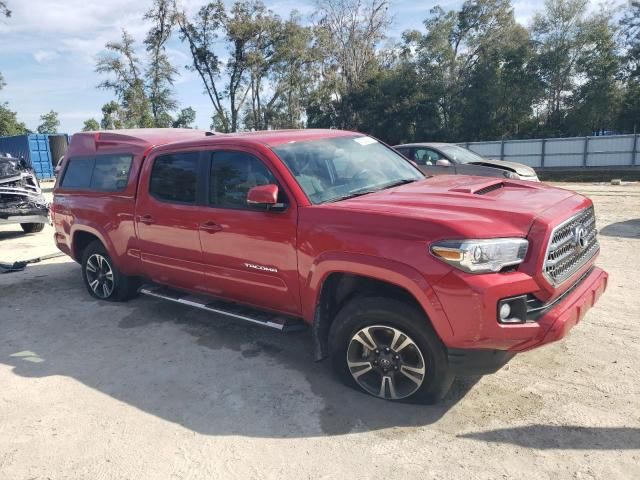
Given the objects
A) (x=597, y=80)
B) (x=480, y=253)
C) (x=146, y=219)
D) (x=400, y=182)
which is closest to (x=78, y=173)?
(x=146, y=219)

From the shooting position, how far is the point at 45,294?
6508 millimetres

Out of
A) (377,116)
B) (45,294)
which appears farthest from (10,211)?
(377,116)

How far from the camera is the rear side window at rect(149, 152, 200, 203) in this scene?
181 inches

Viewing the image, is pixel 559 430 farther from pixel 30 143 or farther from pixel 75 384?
pixel 30 143

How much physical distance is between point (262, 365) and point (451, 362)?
5.52 ft

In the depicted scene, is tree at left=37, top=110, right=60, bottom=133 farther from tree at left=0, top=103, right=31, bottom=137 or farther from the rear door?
the rear door

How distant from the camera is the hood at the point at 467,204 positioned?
3006mm

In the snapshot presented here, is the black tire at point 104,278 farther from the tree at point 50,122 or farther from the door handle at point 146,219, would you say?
the tree at point 50,122

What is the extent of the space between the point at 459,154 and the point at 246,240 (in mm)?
9454

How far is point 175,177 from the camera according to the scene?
4.79m

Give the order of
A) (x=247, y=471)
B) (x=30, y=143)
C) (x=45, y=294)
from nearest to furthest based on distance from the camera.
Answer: (x=247, y=471) < (x=45, y=294) < (x=30, y=143)

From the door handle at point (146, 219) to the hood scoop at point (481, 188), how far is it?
115 inches

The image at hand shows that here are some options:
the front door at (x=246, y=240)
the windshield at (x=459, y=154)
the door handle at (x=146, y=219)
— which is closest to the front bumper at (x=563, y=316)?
the front door at (x=246, y=240)

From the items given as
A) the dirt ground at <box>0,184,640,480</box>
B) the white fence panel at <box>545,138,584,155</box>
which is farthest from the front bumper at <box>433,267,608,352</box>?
the white fence panel at <box>545,138,584,155</box>
